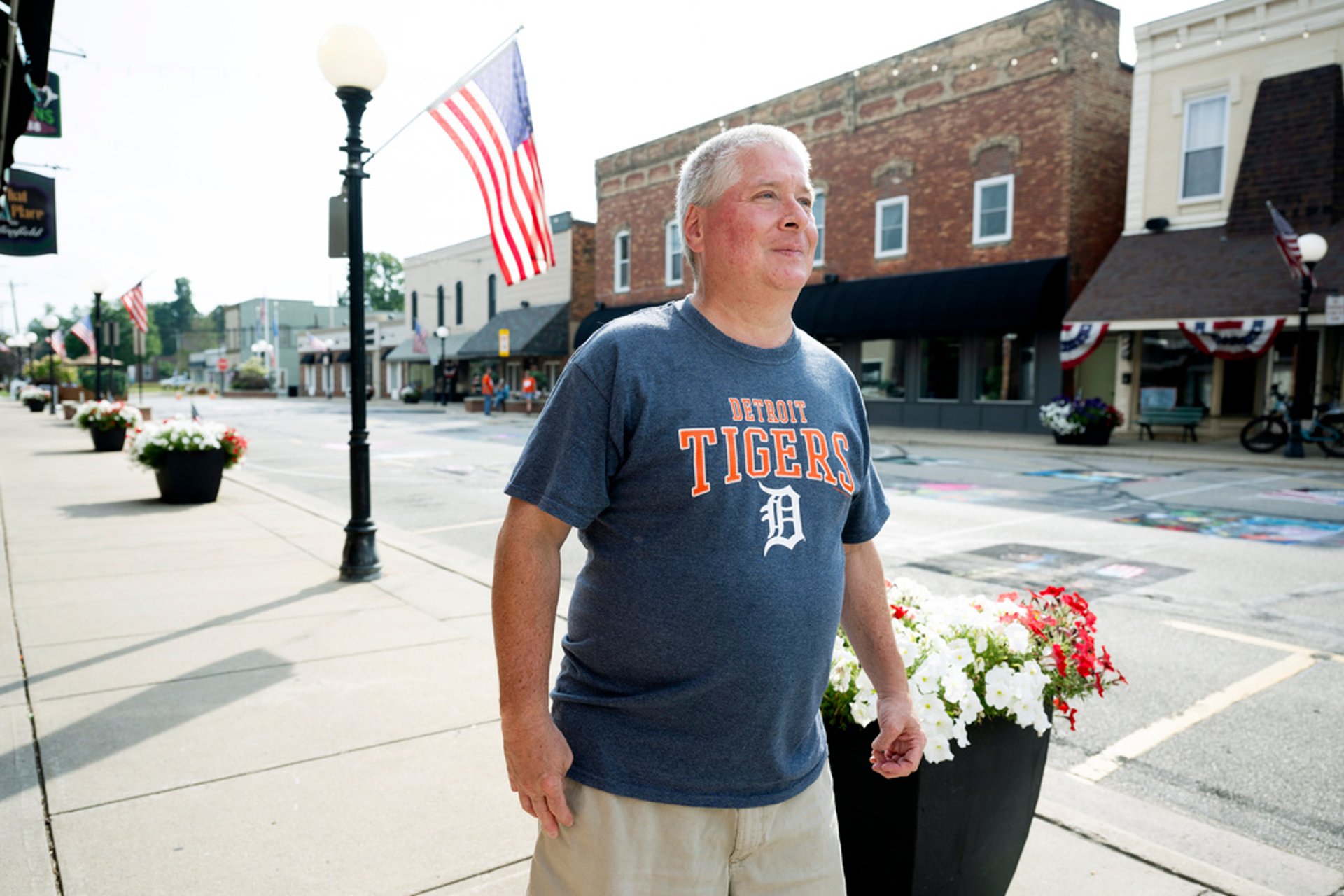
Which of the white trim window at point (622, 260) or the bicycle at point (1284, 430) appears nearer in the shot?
the bicycle at point (1284, 430)

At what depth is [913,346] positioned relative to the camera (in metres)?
24.5

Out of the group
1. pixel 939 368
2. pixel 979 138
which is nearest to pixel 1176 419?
pixel 939 368

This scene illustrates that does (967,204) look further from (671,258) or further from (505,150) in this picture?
(505,150)

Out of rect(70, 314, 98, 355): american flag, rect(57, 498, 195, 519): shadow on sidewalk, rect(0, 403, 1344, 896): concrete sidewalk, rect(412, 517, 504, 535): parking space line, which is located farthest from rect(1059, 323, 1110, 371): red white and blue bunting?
rect(70, 314, 98, 355): american flag

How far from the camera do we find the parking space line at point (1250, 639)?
540 centimetres

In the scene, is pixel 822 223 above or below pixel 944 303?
above

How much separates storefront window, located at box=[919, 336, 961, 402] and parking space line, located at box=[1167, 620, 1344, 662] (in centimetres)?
1818

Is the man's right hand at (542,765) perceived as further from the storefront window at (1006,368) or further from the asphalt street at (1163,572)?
the storefront window at (1006,368)

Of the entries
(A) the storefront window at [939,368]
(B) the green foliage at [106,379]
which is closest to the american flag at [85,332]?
(B) the green foliage at [106,379]

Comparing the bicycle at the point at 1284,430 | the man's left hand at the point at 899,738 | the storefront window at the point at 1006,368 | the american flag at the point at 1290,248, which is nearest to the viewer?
the man's left hand at the point at 899,738

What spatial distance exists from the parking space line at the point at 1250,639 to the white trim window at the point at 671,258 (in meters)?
25.9

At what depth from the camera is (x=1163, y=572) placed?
24.7ft

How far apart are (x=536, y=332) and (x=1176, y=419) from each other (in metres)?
24.8

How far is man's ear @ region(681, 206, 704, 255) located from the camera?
1928 millimetres
